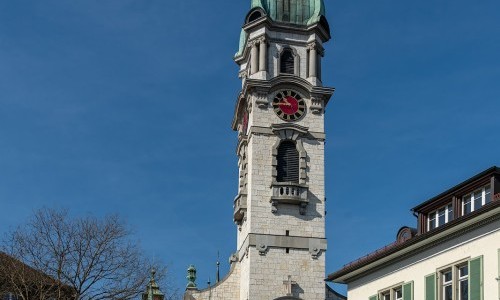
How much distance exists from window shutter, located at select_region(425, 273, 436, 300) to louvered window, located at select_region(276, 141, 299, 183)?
29.4 metres

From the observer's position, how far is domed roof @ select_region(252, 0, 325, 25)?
75188 millimetres

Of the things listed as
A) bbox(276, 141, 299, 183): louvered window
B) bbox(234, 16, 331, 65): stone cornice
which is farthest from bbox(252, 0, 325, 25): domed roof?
bbox(276, 141, 299, 183): louvered window

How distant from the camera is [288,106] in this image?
7219 centimetres

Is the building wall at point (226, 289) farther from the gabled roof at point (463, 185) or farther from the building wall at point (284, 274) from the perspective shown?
the gabled roof at point (463, 185)

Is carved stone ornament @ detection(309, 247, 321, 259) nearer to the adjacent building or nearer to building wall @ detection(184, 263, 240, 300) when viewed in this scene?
building wall @ detection(184, 263, 240, 300)

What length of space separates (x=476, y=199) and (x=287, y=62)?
34325 mm

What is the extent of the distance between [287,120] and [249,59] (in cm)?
631

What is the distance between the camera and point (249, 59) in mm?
75750

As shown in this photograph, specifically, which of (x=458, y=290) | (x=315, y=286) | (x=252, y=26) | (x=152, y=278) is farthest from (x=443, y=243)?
Result: (x=252, y=26)

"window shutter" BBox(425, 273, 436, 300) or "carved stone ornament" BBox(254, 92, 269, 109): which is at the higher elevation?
"carved stone ornament" BBox(254, 92, 269, 109)

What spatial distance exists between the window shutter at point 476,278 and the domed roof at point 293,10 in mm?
38043

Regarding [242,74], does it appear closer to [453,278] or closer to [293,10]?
[293,10]

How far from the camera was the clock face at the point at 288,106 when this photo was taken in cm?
7200

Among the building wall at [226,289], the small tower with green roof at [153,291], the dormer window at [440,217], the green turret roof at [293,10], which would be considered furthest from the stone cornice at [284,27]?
the dormer window at [440,217]
